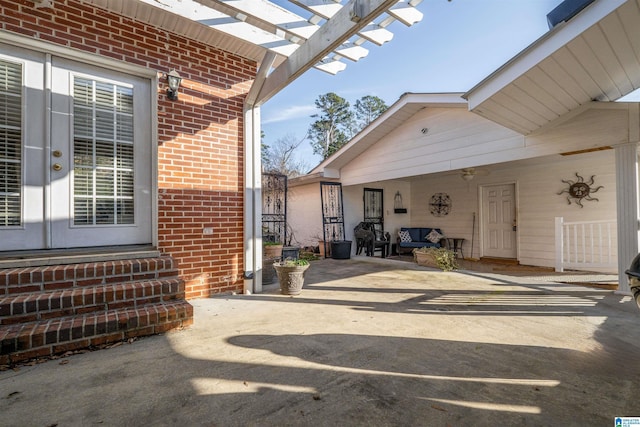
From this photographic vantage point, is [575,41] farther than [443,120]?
No

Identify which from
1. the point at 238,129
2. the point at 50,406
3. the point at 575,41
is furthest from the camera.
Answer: the point at 238,129

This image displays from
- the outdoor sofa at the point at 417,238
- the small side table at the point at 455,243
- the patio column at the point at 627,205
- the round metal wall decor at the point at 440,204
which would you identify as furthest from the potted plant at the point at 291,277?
the round metal wall decor at the point at 440,204

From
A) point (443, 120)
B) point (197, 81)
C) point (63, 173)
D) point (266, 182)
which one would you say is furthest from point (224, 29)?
point (266, 182)

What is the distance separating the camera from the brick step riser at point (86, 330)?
1961 millimetres

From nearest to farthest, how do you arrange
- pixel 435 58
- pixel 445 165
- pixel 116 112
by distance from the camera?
1. pixel 116 112
2. pixel 445 165
3. pixel 435 58

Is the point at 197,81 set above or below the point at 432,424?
above

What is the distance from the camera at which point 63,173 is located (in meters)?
2.76

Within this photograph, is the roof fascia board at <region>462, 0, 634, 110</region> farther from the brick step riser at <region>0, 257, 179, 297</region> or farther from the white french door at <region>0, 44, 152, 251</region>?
the brick step riser at <region>0, 257, 179, 297</region>

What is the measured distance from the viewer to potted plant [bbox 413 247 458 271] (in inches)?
219

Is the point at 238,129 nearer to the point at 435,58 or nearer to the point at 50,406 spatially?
the point at 50,406

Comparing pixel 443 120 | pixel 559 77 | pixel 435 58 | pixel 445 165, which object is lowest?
pixel 445 165

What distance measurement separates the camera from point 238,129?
376 cm

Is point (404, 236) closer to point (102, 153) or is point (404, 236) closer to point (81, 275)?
point (102, 153)

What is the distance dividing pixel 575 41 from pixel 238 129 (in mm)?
3549
